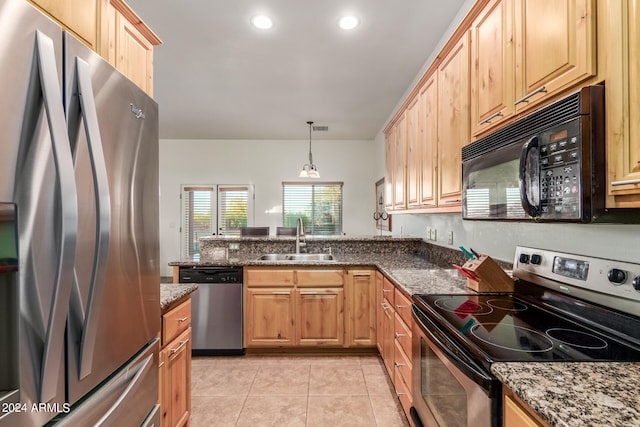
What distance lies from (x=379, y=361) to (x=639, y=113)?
258 centimetres

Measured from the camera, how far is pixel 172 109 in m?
4.50

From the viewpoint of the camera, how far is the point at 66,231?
0.69 m

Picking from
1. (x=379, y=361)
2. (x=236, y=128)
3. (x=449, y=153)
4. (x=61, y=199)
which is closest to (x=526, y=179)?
(x=449, y=153)

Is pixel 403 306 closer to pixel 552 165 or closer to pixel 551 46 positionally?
pixel 552 165

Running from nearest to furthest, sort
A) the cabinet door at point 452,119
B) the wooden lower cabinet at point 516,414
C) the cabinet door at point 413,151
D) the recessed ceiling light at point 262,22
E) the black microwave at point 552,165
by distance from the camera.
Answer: the wooden lower cabinet at point 516,414
the black microwave at point 552,165
the cabinet door at point 452,119
the recessed ceiling light at point 262,22
the cabinet door at point 413,151

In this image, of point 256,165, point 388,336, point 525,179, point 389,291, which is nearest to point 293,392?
point 388,336

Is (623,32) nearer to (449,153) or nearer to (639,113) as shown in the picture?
(639,113)

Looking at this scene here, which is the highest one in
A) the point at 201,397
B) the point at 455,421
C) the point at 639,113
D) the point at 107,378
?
the point at 639,113

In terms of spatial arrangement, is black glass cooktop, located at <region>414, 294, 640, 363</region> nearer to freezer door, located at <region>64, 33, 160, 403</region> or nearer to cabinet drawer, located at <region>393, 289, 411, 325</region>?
cabinet drawer, located at <region>393, 289, 411, 325</region>

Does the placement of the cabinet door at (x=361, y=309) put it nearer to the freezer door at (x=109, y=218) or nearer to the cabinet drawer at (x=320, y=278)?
the cabinet drawer at (x=320, y=278)

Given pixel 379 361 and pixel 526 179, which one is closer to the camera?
pixel 526 179

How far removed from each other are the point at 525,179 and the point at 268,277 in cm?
224

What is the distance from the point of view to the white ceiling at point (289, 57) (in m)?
2.29

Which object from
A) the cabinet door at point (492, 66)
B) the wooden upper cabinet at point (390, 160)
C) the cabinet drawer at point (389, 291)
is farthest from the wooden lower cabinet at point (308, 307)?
the cabinet door at point (492, 66)
